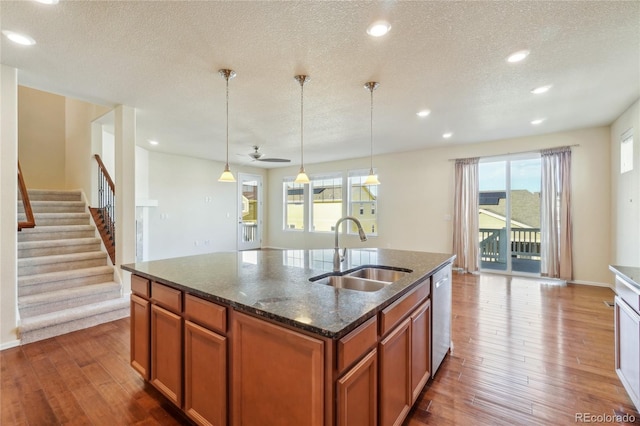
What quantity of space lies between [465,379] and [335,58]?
295cm

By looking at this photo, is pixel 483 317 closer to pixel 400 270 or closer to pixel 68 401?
pixel 400 270

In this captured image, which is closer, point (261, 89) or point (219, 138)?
point (261, 89)

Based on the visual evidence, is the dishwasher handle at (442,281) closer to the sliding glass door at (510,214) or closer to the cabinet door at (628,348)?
the cabinet door at (628,348)

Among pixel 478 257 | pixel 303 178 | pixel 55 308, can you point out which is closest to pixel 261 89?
pixel 303 178

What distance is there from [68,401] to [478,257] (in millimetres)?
6321

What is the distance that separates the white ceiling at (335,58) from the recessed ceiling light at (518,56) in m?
0.05

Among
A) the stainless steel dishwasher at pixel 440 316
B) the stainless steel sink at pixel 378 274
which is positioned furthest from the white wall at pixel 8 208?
the stainless steel dishwasher at pixel 440 316

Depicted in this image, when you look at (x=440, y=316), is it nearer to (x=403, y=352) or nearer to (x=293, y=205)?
(x=403, y=352)

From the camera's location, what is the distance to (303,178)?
3252 mm

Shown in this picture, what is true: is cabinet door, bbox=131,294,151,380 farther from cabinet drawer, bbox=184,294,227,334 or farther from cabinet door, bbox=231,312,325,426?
cabinet door, bbox=231,312,325,426

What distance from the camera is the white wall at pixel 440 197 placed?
477 centimetres

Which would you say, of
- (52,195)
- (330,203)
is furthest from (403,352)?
(330,203)

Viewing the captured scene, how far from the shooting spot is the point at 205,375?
156cm

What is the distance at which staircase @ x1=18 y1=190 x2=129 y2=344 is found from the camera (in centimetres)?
308
